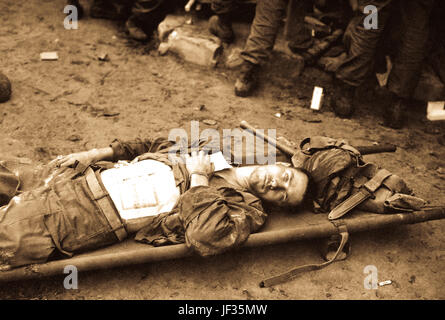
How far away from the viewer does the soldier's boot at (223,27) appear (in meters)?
5.01

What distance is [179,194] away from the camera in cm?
264

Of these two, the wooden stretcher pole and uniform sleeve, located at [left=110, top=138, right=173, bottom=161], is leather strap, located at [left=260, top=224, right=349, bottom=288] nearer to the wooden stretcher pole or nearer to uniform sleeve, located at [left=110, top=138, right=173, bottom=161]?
the wooden stretcher pole

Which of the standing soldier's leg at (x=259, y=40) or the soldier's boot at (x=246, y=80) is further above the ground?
the standing soldier's leg at (x=259, y=40)

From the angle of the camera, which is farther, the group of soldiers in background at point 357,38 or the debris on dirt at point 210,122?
the debris on dirt at point 210,122

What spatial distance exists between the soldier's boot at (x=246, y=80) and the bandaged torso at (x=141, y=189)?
2137 mm

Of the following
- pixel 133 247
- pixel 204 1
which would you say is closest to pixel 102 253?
pixel 133 247

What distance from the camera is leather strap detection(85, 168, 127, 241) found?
8.07 feet

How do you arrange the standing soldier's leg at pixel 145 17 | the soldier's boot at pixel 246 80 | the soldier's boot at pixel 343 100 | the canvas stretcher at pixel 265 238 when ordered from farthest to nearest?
A: the standing soldier's leg at pixel 145 17 → the soldier's boot at pixel 246 80 → the soldier's boot at pixel 343 100 → the canvas stretcher at pixel 265 238

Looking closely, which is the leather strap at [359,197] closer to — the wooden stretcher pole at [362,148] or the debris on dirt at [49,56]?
the wooden stretcher pole at [362,148]

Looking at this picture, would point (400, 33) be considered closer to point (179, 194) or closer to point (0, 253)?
point (179, 194)

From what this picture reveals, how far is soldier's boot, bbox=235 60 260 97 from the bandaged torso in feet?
7.01

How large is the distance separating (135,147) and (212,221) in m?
1.09

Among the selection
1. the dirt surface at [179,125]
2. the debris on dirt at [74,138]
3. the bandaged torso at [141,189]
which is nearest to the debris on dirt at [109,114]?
the dirt surface at [179,125]

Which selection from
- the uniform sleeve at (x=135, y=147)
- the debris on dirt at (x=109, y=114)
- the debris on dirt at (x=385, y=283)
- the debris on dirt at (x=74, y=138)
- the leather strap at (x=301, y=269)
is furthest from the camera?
the debris on dirt at (x=109, y=114)
